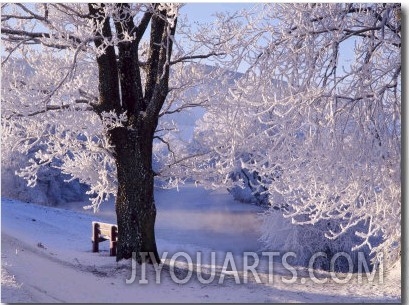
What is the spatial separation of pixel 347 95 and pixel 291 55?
56 centimetres

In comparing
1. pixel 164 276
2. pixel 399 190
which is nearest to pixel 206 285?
pixel 164 276

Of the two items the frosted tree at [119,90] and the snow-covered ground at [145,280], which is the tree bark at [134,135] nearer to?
the frosted tree at [119,90]

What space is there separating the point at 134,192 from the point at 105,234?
1817mm

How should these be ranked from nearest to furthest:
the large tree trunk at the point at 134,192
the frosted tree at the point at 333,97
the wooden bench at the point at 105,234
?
the frosted tree at the point at 333,97, the large tree trunk at the point at 134,192, the wooden bench at the point at 105,234

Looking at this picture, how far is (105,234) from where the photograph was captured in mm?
7207

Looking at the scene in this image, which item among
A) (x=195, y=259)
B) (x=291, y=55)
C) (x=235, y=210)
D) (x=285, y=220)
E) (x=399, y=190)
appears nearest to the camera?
(x=291, y=55)

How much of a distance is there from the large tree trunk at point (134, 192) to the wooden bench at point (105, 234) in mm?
1105

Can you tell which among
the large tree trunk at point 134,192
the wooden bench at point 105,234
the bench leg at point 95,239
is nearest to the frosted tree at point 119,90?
the large tree trunk at point 134,192

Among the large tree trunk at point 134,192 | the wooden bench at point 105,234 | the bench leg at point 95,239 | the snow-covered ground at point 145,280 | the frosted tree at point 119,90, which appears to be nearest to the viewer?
the snow-covered ground at point 145,280

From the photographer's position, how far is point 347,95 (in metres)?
4.18

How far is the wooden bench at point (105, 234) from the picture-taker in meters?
6.84

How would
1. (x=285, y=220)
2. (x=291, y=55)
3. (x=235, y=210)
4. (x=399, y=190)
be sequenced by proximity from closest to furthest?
(x=291, y=55), (x=399, y=190), (x=285, y=220), (x=235, y=210)

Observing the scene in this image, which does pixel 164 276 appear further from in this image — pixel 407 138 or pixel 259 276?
pixel 407 138

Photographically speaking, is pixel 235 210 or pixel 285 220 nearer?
pixel 285 220
